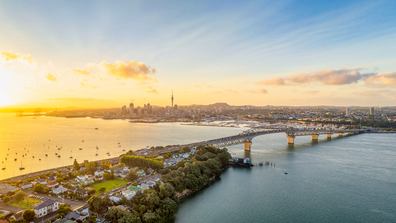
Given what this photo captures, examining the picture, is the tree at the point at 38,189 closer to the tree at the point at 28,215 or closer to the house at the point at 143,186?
the tree at the point at 28,215

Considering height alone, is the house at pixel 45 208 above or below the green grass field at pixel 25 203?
above

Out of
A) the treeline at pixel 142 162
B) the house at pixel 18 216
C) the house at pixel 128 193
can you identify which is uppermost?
the treeline at pixel 142 162

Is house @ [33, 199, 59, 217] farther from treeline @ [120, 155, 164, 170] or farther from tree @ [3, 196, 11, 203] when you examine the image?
treeline @ [120, 155, 164, 170]

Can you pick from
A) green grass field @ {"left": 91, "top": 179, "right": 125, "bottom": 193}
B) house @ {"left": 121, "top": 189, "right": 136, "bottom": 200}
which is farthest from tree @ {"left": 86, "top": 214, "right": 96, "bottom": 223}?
green grass field @ {"left": 91, "top": 179, "right": 125, "bottom": 193}

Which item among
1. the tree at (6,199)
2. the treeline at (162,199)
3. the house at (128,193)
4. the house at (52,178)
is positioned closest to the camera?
the treeline at (162,199)

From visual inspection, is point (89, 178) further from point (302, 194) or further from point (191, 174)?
point (302, 194)

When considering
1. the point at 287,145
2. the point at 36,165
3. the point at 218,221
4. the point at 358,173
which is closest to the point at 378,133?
the point at 287,145

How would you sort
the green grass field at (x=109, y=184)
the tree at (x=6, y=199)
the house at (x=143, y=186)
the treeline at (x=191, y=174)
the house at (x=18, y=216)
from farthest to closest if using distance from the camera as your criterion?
1. the treeline at (x=191, y=174)
2. the green grass field at (x=109, y=184)
3. the house at (x=143, y=186)
4. the tree at (x=6, y=199)
5. the house at (x=18, y=216)

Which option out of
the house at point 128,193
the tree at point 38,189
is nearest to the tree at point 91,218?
the house at point 128,193

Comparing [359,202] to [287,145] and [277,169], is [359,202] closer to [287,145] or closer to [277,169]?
[277,169]
